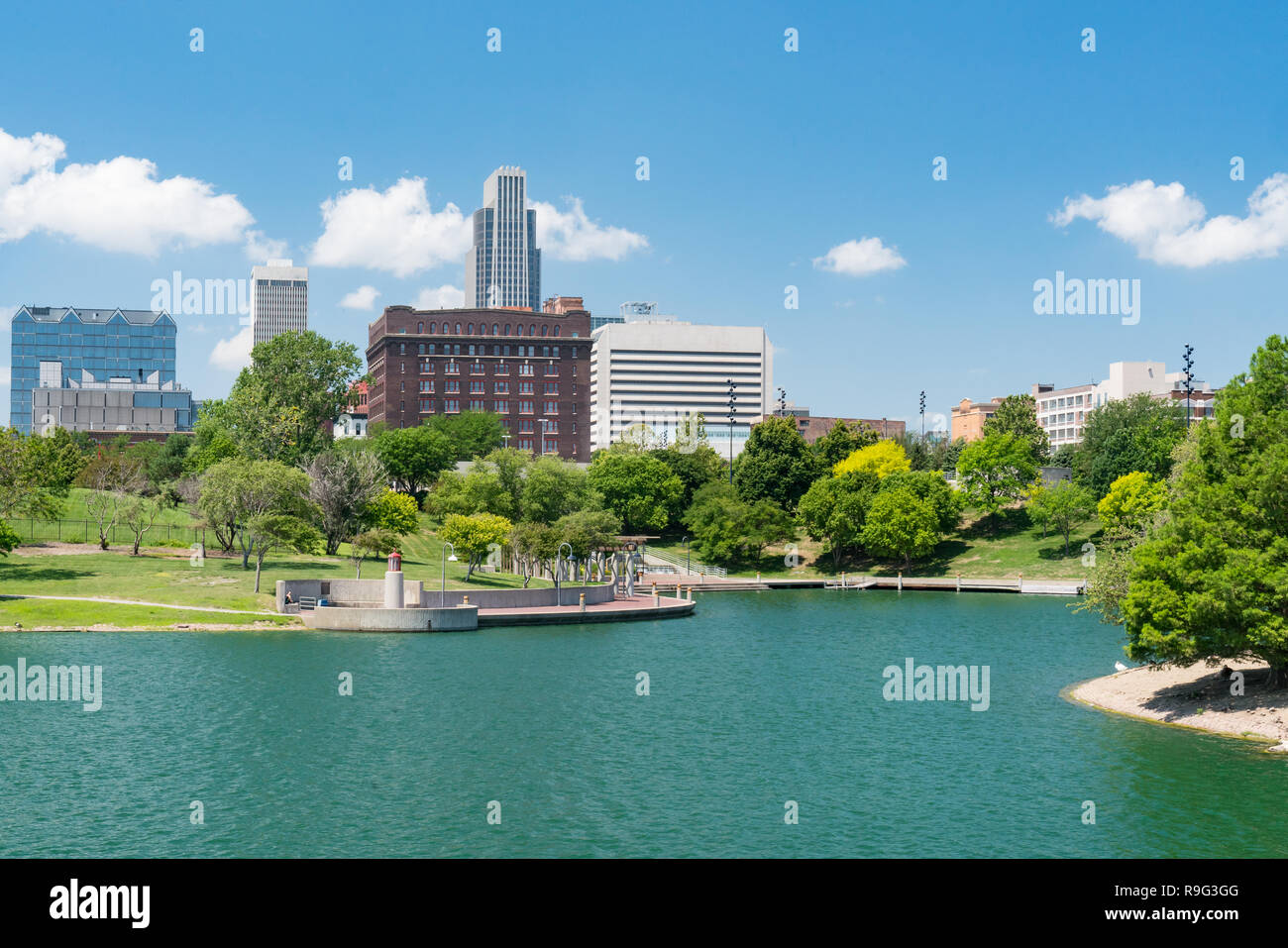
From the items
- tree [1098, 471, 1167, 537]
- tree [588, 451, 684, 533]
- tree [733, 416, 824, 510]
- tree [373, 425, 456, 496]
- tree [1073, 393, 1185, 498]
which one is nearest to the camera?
tree [1098, 471, 1167, 537]

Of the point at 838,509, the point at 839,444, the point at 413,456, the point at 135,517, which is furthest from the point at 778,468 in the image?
the point at 135,517

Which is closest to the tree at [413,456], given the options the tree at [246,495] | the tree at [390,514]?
the tree at [390,514]

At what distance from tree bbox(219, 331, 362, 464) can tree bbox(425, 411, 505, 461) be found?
106 ft

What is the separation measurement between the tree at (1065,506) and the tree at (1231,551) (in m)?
80.6

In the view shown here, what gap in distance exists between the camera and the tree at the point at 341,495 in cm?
9706

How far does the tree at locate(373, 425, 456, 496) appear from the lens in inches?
5778

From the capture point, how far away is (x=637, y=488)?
135250 mm

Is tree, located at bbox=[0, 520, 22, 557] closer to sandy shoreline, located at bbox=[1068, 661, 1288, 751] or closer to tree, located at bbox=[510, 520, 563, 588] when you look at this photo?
tree, located at bbox=[510, 520, 563, 588]

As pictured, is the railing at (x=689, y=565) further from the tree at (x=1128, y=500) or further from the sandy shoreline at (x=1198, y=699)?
the sandy shoreline at (x=1198, y=699)

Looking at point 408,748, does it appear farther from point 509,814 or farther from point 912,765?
point 912,765

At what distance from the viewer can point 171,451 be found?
16212 centimetres
